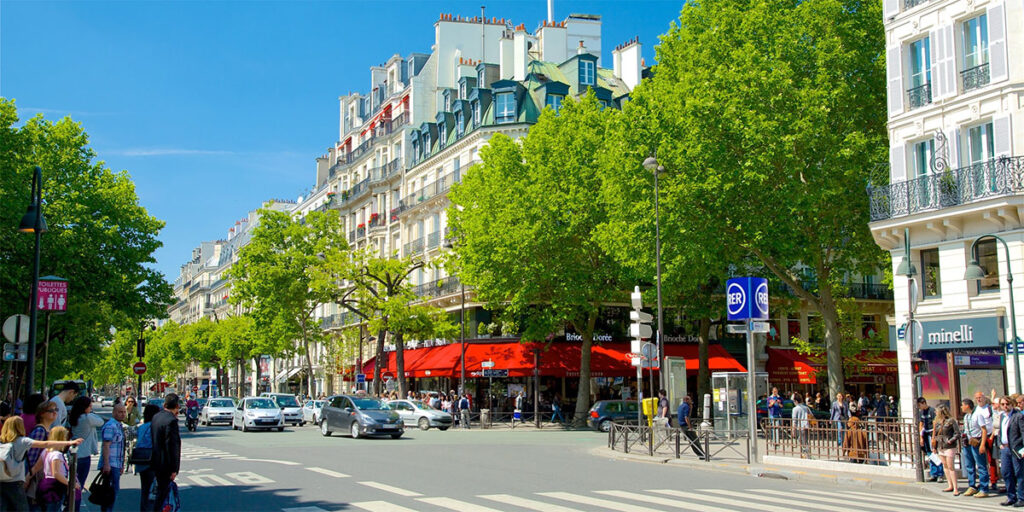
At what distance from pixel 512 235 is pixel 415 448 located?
14243 mm

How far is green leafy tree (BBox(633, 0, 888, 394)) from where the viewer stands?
26609 mm

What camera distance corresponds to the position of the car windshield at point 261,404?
1453 inches

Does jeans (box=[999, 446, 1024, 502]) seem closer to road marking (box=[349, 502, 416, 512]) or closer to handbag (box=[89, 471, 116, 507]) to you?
road marking (box=[349, 502, 416, 512])

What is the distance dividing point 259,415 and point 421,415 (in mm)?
6411

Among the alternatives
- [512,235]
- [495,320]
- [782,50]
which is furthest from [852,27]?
[495,320]

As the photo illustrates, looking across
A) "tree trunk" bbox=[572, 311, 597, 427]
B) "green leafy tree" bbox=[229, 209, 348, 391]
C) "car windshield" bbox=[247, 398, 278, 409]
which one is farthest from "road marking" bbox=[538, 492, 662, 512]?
"green leafy tree" bbox=[229, 209, 348, 391]

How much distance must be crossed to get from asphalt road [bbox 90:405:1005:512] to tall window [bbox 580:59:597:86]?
1213 inches

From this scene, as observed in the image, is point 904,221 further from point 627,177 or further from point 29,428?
point 29,428

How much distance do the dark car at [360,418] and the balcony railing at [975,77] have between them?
18.8m

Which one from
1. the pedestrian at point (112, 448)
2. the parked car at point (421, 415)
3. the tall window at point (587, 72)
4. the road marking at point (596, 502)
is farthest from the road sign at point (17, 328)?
the tall window at point (587, 72)

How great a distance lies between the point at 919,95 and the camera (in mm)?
Answer: 23922

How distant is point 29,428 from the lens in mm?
10969

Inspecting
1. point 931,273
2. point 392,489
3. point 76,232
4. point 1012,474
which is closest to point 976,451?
point 1012,474

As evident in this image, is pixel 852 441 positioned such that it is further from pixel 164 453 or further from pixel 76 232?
pixel 76 232
